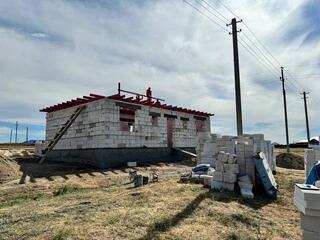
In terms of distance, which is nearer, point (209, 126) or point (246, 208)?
point (246, 208)

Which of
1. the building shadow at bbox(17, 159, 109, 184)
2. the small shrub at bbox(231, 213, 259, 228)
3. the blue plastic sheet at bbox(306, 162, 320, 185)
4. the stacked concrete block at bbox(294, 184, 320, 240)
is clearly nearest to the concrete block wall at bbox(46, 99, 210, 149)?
the building shadow at bbox(17, 159, 109, 184)

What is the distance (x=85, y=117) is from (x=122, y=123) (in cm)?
256

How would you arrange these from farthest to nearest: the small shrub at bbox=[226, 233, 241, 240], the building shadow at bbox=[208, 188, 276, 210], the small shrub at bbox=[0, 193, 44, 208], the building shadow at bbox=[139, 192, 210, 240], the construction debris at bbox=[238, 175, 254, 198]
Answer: the small shrub at bbox=[0, 193, 44, 208], the construction debris at bbox=[238, 175, 254, 198], the building shadow at bbox=[208, 188, 276, 210], the small shrub at bbox=[226, 233, 241, 240], the building shadow at bbox=[139, 192, 210, 240]

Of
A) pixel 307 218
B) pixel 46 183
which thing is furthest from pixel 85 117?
pixel 307 218

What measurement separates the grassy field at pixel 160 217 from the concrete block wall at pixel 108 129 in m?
9.07

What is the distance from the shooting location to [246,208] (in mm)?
9328

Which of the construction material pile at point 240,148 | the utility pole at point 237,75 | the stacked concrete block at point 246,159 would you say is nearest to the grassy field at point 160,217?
the stacked concrete block at point 246,159

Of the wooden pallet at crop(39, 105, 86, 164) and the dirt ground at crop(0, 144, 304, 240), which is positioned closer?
the dirt ground at crop(0, 144, 304, 240)

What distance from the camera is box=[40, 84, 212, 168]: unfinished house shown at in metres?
21.0

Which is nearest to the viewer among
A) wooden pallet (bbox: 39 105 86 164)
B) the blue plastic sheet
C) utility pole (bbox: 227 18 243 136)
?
the blue plastic sheet

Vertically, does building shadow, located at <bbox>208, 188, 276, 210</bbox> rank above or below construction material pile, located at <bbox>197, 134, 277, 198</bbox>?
below

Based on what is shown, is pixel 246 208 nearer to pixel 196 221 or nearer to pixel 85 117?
pixel 196 221

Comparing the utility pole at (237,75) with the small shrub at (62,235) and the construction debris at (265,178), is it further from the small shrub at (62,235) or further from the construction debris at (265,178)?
the small shrub at (62,235)

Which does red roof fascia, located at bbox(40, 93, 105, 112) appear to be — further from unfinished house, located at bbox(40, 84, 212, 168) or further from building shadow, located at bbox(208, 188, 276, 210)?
building shadow, located at bbox(208, 188, 276, 210)
